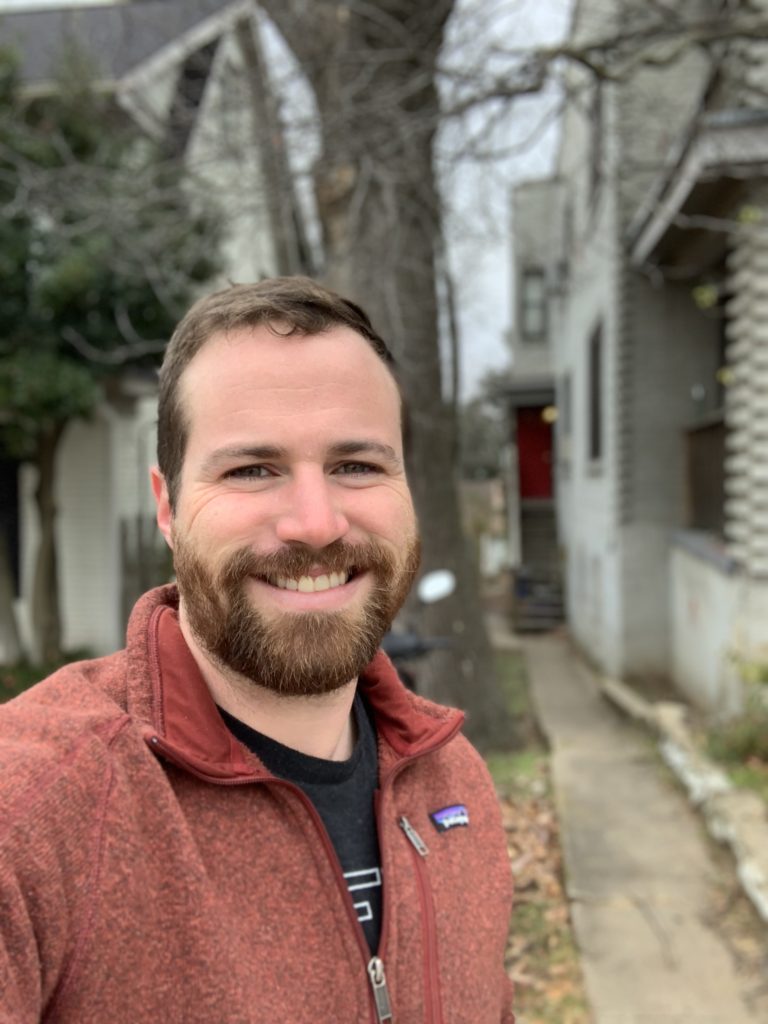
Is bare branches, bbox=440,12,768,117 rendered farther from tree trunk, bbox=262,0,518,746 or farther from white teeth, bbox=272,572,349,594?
white teeth, bbox=272,572,349,594

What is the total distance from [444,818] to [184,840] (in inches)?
21.5

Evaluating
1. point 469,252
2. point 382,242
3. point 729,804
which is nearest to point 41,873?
point 729,804

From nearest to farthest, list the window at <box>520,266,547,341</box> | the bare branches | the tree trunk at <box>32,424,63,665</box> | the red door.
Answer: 1. the bare branches
2. the tree trunk at <box>32,424,63,665</box>
3. the window at <box>520,266,547,341</box>
4. the red door

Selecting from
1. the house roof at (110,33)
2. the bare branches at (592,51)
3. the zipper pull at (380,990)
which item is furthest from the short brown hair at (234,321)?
the house roof at (110,33)

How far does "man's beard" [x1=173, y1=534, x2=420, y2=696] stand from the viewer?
1314 mm

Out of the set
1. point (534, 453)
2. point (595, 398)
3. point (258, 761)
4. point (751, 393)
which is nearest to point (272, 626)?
point (258, 761)

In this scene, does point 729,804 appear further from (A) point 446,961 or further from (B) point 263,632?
(B) point 263,632

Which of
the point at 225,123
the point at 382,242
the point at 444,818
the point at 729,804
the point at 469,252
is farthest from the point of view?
the point at 469,252

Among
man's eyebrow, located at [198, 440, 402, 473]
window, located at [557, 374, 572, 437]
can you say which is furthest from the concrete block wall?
window, located at [557, 374, 572, 437]

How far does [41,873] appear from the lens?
1.02m

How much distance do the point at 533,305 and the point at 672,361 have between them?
12554 mm

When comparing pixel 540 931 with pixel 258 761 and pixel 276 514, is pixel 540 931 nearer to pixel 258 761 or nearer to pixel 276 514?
pixel 258 761

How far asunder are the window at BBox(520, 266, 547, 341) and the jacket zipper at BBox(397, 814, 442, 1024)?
22.1 meters

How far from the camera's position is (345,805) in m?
1.44
